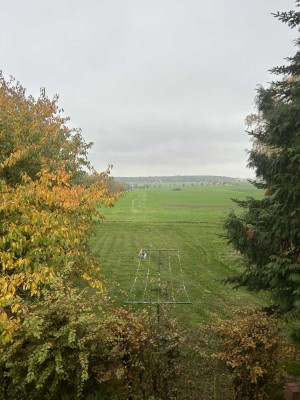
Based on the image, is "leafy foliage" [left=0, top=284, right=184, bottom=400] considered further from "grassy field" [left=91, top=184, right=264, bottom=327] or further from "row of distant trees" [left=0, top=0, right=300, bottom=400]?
"grassy field" [left=91, top=184, right=264, bottom=327]

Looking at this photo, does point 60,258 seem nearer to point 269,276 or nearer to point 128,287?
point 269,276

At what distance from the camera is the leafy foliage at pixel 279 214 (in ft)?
22.1

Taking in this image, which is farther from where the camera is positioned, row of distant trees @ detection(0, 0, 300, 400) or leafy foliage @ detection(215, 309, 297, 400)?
leafy foliage @ detection(215, 309, 297, 400)

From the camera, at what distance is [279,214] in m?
7.21

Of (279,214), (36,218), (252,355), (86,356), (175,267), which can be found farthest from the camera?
(175,267)

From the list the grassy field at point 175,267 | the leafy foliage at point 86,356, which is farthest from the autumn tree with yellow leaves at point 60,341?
the grassy field at point 175,267

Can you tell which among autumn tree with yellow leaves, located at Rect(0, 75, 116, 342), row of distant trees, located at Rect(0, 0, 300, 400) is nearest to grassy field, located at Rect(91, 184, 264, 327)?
row of distant trees, located at Rect(0, 0, 300, 400)

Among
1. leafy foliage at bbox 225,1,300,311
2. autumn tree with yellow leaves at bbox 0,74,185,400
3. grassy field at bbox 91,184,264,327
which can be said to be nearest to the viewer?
autumn tree with yellow leaves at bbox 0,74,185,400

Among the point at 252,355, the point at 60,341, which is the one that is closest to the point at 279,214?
the point at 252,355

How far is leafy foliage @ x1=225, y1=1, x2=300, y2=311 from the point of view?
6730 millimetres

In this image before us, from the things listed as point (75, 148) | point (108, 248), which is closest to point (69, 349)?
point (75, 148)

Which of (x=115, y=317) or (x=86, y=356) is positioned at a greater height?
(x=115, y=317)

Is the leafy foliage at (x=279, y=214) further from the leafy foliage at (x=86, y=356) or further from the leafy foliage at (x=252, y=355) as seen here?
the leafy foliage at (x=86, y=356)

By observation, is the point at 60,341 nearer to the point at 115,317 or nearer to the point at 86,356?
the point at 86,356
